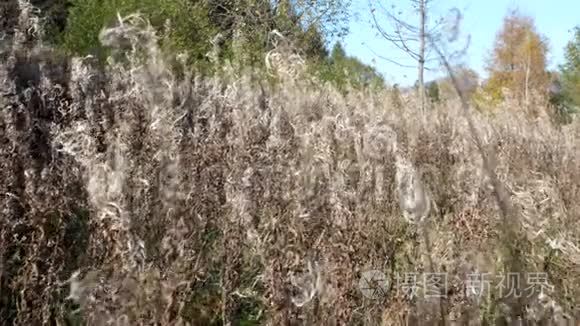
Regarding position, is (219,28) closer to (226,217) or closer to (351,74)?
(351,74)

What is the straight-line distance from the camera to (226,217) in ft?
9.14

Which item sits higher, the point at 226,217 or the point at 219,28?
the point at 219,28

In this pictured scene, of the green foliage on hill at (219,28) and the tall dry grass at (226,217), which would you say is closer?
the tall dry grass at (226,217)

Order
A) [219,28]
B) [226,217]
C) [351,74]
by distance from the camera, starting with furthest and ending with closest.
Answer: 1. [219,28]
2. [351,74]
3. [226,217]

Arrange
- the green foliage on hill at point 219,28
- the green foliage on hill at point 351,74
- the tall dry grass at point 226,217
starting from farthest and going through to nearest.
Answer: the green foliage on hill at point 351,74
the green foliage on hill at point 219,28
the tall dry grass at point 226,217

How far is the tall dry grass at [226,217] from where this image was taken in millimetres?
2303

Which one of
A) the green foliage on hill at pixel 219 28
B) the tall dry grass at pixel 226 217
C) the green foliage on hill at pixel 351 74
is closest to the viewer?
the tall dry grass at pixel 226 217

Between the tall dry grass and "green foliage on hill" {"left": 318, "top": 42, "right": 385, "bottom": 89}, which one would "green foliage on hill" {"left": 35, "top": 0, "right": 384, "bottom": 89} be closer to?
"green foliage on hill" {"left": 318, "top": 42, "right": 385, "bottom": 89}

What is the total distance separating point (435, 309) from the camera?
2.67m

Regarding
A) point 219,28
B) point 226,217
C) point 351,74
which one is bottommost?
point 226,217

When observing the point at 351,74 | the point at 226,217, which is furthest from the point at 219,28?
the point at 226,217

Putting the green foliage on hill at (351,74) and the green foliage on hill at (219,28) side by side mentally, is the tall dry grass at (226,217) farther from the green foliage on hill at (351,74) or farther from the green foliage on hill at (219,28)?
the green foliage on hill at (351,74)

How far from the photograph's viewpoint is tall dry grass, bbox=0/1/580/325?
2303 millimetres

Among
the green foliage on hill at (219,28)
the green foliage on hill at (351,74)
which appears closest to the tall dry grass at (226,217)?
the green foliage on hill at (219,28)
